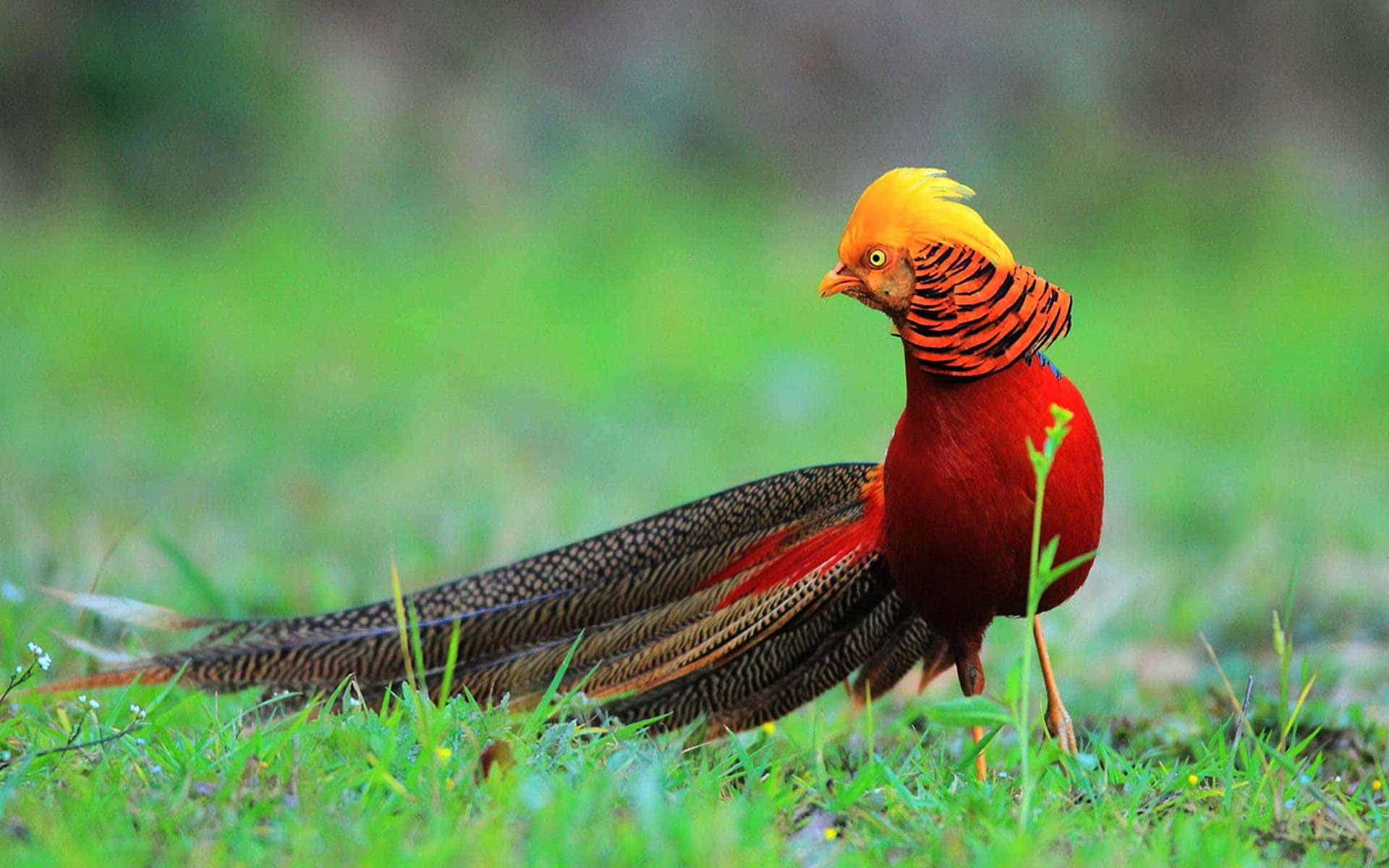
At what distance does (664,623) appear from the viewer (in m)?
3.04

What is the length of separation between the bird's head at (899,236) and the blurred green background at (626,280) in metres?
1.59

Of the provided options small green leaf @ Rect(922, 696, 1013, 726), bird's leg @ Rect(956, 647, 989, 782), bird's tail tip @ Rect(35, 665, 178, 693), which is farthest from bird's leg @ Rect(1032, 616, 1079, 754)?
bird's tail tip @ Rect(35, 665, 178, 693)

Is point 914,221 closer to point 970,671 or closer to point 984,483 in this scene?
point 984,483

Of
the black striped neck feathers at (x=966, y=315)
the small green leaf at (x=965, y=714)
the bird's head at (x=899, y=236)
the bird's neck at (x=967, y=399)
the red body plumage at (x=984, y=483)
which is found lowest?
the small green leaf at (x=965, y=714)

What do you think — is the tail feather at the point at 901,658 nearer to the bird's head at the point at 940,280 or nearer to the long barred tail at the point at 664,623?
the long barred tail at the point at 664,623

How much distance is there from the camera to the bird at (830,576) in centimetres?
264

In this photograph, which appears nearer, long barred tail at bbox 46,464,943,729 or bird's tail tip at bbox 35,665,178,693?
bird's tail tip at bbox 35,665,178,693

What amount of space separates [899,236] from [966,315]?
19cm

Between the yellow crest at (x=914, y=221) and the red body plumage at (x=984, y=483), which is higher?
the yellow crest at (x=914, y=221)

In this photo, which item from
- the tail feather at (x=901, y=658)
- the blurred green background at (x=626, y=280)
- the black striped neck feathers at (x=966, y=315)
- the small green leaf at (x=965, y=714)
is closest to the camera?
the small green leaf at (x=965, y=714)

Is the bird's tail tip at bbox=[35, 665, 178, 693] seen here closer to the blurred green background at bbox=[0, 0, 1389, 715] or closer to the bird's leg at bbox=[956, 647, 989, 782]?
the blurred green background at bbox=[0, 0, 1389, 715]

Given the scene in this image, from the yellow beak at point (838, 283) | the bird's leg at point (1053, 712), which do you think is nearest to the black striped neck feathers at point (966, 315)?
the yellow beak at point (838, 283)

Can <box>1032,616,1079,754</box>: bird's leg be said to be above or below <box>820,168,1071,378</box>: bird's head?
below

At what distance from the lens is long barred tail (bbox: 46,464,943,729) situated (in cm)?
296
